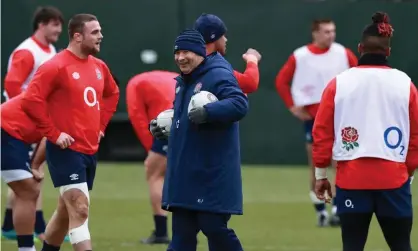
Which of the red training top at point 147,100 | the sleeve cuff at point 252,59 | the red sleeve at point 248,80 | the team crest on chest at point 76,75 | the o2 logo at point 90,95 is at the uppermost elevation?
the sleeve cuff at point 252,59

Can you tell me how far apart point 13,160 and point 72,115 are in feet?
4.18

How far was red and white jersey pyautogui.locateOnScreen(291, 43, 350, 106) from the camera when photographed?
14734mm

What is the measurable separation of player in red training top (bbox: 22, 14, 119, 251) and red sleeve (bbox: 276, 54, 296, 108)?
5.11 m

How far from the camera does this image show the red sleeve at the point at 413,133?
27.5 feet

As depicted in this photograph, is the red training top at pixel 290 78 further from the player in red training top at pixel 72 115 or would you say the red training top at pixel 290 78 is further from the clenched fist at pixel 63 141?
the clenched fist at pixel 63 141

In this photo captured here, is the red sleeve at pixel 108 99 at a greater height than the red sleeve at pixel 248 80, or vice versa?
the red sleeve at pixel 248 80

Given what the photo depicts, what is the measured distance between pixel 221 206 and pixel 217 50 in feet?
5.25

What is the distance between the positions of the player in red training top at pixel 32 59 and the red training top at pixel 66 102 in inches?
94.0

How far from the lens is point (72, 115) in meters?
9.83

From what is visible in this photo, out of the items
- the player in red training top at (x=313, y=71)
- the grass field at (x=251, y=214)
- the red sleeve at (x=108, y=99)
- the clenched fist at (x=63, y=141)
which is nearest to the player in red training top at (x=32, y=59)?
the grass field at (x=251, y=214)

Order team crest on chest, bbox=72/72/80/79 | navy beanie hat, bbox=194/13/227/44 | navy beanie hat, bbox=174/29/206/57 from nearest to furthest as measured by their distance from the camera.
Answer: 1. navy beanie hat, bbox=174/29/206/57
2. navy beanie hat, bbox=194/13/227/44
3. team crest on chest, bbox=72/72/80/79

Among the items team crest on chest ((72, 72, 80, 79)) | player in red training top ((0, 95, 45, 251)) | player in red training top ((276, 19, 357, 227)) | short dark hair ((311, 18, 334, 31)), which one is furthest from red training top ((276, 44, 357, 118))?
team crest on chest ((72, 72, 80, 79))

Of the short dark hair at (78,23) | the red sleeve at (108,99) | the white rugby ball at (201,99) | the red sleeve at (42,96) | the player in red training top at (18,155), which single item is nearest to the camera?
the white rugby ball at (201,99)

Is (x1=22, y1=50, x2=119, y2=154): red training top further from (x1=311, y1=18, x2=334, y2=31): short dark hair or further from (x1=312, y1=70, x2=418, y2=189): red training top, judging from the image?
(x1=311, y1=18, x2=334, y2=31): short dark hair
